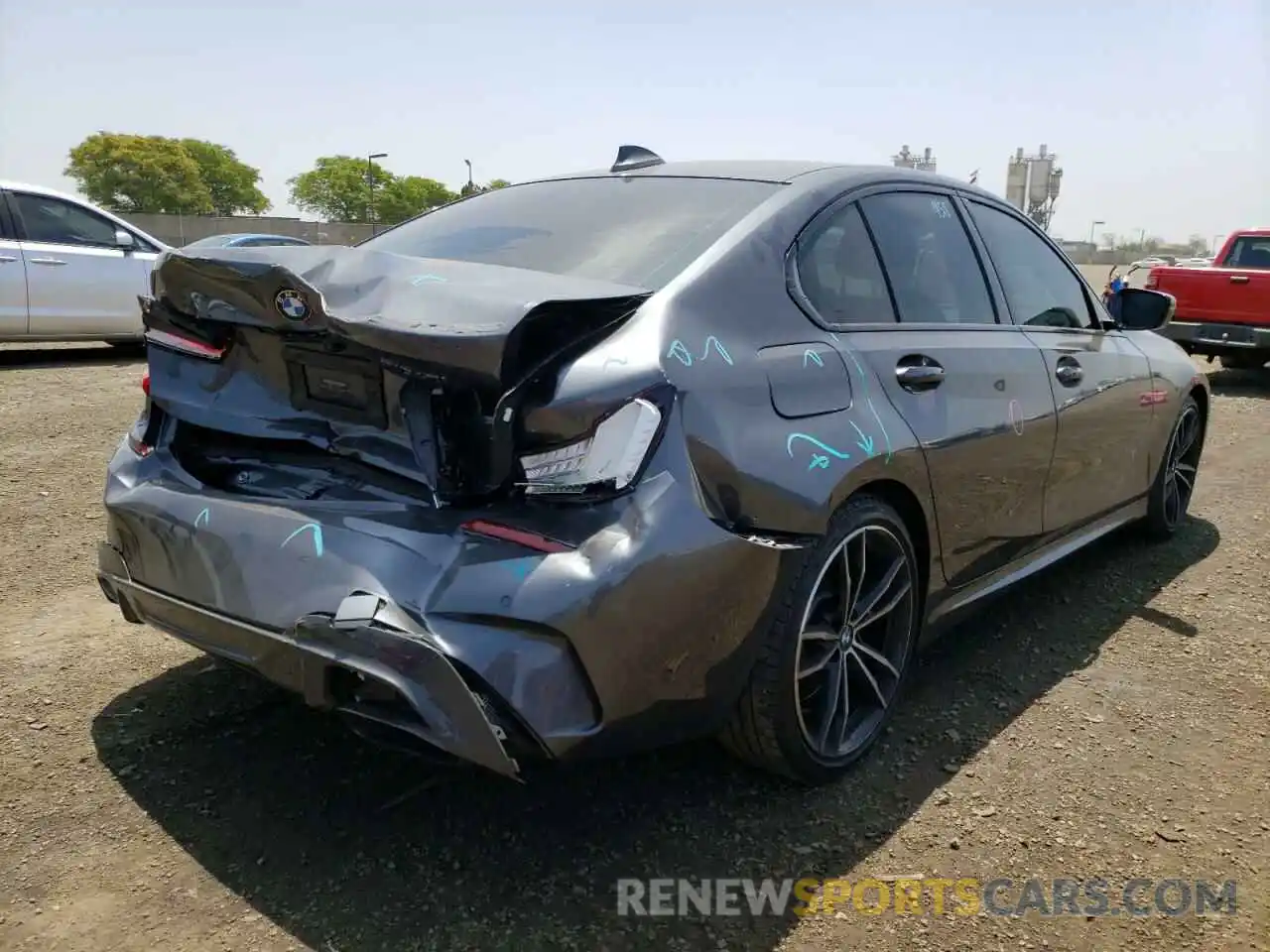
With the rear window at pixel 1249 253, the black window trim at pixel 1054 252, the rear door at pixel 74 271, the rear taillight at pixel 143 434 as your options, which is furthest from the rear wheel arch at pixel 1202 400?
the rear door at pixel 74 271

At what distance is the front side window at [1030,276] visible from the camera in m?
3.42

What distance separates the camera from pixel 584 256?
8.08 ft

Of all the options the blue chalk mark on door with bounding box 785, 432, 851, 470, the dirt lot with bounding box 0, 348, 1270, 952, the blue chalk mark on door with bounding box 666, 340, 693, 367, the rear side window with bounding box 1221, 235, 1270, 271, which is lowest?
the dirt lot with bounding box 0, 348, 1270, 952

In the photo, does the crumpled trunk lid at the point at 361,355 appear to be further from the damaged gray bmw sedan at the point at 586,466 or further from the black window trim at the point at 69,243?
the black window trim at the point at 69,243

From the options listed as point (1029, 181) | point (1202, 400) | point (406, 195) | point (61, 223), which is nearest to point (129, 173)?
point (406, 195)

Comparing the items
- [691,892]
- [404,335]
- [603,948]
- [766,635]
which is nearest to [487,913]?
[603,948]

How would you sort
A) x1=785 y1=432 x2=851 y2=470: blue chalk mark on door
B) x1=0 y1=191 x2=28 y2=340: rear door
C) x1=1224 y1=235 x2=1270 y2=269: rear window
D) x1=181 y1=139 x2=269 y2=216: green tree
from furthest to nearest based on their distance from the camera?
x1=181 y1=139 x2=269 y2=216: green tree < x1=1224 y1=235 x2=1270 y2=269: rear window < x1=0 y1=191 x2=28 y2=340: rear door < x1=785 y1=432 x2=851 y2=470: blue chalk mark on door

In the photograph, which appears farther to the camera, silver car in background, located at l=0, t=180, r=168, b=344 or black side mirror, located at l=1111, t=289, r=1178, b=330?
silver car in background, located at l=0, t=180, r=168, b=344

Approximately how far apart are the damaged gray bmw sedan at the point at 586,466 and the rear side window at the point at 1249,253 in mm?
10248

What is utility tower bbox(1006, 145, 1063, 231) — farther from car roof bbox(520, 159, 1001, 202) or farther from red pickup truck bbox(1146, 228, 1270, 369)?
car roof bbox(520, 159, 1001, 202)

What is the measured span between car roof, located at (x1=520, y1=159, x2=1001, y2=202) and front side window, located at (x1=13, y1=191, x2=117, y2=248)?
23.5 feet

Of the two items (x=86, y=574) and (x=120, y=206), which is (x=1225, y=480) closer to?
(x=86, y=574)

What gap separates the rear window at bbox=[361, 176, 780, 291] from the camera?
2.38 metres

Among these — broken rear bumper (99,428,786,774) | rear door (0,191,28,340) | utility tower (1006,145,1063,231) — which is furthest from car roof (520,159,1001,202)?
utility tower (1006,145,1063,231)
